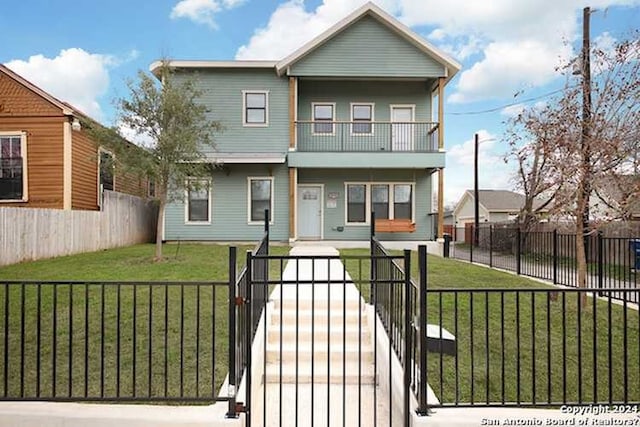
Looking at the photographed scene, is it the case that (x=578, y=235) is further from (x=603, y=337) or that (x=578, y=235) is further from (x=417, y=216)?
(x=417, y=216)

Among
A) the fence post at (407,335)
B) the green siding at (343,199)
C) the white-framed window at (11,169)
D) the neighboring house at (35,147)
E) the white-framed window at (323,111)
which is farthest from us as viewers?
the white-framed window at (323,111)

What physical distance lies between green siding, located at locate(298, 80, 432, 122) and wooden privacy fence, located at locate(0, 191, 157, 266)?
747 centimetres

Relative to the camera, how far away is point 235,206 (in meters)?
14.4

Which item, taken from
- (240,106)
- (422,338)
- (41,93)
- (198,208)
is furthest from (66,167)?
(422,338)

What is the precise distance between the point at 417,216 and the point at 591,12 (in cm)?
810

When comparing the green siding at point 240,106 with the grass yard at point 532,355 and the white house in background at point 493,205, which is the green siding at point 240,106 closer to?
the grass yard at point 532,355

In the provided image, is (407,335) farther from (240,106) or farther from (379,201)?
(240,106)

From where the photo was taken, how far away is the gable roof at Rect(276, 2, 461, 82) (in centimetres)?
1367

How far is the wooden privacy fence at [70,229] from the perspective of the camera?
8938 millimetres

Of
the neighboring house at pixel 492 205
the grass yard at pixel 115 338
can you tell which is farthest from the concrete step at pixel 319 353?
the neighboring house at pixel 492 205

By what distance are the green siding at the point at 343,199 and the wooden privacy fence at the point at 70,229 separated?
21.4ft

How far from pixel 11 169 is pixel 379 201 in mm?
12776

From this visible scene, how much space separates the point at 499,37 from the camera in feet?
48.9

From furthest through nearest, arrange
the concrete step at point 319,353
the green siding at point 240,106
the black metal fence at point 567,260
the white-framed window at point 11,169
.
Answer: the green siding at point 240,106, the white-framed window at point 11,169, the black metal fence at point 567,260, the concrete step at point 319,353
